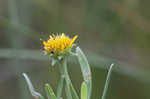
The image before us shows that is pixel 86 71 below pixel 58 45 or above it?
below

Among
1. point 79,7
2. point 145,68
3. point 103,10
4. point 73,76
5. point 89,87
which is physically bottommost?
point 89,87

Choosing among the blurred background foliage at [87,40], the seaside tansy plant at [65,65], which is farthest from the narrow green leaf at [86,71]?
the blurred background foliage at [87,40]

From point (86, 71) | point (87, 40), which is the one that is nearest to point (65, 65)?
point (86, 71)

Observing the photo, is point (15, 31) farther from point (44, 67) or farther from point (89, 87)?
point (89, 87)

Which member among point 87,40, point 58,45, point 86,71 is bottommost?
point 86,71

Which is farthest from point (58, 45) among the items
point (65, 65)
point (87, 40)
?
point (87, 40)

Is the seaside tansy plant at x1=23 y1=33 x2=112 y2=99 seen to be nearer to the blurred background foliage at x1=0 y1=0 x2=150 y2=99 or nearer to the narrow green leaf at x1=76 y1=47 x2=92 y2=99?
the narrow green leaf at x1=76 y1=47 x2=92 y2=99

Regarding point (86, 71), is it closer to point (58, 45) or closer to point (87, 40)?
point (58, 45)

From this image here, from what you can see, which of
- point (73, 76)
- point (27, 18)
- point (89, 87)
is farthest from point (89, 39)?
point (89, 87)

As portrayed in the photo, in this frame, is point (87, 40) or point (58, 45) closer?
point (58, 45)
